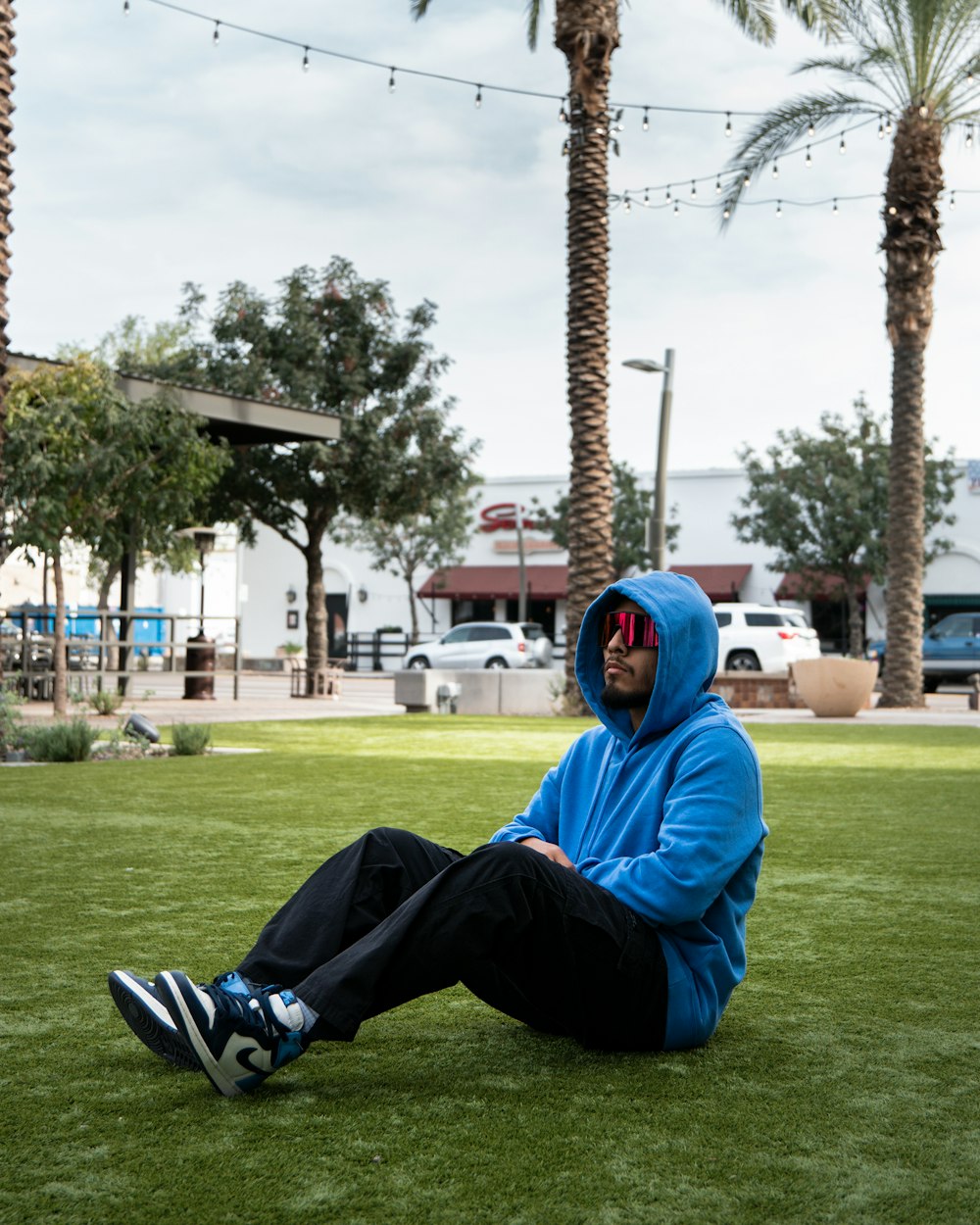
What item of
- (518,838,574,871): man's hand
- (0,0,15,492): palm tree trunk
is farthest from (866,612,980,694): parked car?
(518,838,574,871): man's hand

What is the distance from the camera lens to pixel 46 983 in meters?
4.09

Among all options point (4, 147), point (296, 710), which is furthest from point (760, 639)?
point (4, 147)

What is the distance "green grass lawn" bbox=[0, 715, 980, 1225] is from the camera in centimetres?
252

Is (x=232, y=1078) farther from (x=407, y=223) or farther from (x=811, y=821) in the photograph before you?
(x=407, y=223)

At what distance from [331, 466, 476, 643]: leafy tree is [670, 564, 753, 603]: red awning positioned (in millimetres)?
7458

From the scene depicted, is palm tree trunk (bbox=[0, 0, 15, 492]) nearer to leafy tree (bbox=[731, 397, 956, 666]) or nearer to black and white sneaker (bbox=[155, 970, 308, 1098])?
black and white sneaker (bbox=[155, 970, 308, 1098])

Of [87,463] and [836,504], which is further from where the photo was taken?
[836,504]

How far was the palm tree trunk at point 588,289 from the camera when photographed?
19.9 m

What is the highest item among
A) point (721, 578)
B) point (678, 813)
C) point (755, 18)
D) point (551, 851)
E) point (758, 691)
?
point (755, 18)

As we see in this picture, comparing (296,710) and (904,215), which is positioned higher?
(904,215)

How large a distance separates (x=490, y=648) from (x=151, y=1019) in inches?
1223

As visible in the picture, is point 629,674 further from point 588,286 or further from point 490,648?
point 490,648

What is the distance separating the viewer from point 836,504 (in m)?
38.5

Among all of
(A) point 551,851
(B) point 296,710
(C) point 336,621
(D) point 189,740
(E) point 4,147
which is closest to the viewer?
(A) point 551,851
